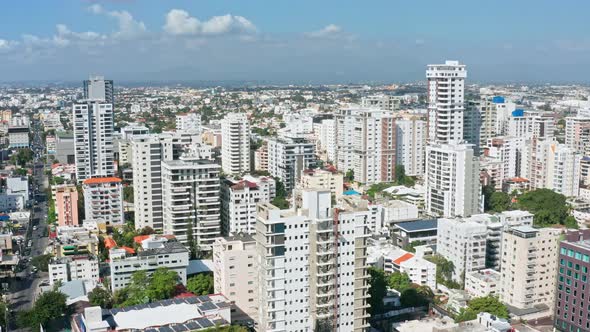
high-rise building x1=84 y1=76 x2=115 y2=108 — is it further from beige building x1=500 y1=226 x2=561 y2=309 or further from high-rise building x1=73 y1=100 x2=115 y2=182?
beige building x1=500 y1=226 x2=561 y2=309

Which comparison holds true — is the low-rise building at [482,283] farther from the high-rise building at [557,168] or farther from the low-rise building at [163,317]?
the high-rise building at [557,168]

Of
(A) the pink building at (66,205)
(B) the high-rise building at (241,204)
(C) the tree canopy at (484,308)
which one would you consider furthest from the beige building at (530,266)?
(A) the pink building at (66,205)

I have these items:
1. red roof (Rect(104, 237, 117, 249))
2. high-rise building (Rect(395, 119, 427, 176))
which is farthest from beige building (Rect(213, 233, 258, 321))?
high-rise building (Rect(395, 119, 427, 176))

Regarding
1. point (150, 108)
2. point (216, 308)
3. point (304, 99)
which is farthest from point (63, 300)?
point (304, 99)

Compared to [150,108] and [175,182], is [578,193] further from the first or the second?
[150,108]

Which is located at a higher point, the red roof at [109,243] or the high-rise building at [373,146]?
the high-rise building at [373,146]

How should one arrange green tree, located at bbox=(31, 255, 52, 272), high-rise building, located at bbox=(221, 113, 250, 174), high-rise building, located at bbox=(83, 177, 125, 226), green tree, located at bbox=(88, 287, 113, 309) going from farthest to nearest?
high-rise building, located at bbox=(221, 113, 250, 174), high-rise building, located at bbox=(83, 177, 125, 226), green tree, located at bbox=(31, 255, 52, 272), green tree, located at bbox=(88, 287, 113, 309)
